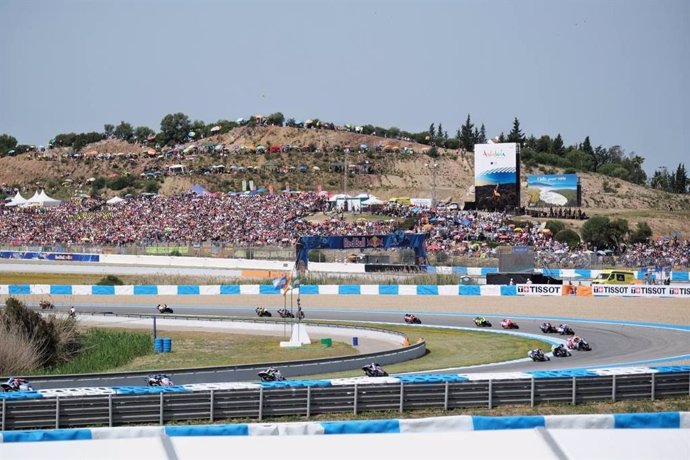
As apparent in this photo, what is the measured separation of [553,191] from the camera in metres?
109

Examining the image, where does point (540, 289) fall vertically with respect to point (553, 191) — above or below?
below

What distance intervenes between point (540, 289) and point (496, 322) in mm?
9965

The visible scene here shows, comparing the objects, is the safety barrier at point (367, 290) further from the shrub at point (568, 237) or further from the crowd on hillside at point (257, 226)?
the shrub at point (568, 237)

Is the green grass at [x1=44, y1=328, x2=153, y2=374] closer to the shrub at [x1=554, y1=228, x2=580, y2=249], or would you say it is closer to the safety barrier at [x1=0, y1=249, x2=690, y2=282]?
the safety barrier at [x1=0, y1=249, x2=690, y2=282]

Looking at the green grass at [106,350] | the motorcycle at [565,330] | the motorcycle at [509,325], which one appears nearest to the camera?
the green grass at [106,350]

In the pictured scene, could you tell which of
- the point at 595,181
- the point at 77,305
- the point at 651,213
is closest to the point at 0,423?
the point at 77,305

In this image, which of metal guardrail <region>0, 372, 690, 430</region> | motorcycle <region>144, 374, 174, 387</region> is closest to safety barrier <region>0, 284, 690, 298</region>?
metal guardrail <region>0, 372, 690, 430</region>

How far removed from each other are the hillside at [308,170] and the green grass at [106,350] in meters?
83.7

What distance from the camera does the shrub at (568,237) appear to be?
3699 inches

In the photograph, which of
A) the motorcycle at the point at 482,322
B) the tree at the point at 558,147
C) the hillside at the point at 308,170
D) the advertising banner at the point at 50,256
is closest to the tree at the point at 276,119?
the hillside at the point at 308,170

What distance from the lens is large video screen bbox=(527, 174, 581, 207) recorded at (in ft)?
354

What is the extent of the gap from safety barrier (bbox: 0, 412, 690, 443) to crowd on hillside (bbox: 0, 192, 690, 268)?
197 ft

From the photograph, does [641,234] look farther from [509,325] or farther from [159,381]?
[159,381]

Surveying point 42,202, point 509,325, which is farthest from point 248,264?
point 42,202
